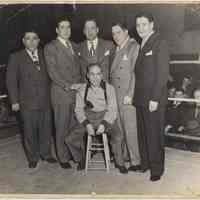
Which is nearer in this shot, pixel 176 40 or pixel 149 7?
pixel 149 7

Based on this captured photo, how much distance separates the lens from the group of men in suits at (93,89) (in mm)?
2791

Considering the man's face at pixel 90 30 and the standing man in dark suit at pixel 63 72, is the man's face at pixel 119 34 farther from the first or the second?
the standing man in dark suit at pixel 63 72

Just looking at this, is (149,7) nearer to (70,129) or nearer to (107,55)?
(107,55)

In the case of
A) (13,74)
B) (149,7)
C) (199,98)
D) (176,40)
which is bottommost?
(199,98)

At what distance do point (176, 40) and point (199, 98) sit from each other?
0.48m

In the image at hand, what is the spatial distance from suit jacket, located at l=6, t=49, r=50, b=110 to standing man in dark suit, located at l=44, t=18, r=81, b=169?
0.08m

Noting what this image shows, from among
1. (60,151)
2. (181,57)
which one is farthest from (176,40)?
(60,151)

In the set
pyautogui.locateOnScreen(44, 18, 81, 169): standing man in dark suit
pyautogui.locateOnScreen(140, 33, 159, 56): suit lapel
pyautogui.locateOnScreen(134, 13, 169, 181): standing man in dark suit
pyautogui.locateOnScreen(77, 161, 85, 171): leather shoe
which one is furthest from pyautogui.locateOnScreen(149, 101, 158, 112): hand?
pyautogui.locateOnScreen(77, 161, 85, 171): leather shoe

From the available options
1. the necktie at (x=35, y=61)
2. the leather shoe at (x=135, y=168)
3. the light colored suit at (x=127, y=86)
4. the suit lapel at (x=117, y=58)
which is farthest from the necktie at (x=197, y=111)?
the necktie at (x=35, y=61)

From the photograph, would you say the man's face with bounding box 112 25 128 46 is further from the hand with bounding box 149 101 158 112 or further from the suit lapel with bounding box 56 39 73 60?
the hand with bounding box 149 101 158 112

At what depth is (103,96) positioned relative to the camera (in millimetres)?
2979

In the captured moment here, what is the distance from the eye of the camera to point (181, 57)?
3.08 meters

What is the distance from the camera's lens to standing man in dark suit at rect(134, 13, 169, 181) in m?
2.71

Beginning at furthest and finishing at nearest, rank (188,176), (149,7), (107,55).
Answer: (107,55)
(188,176)
(149,7)
